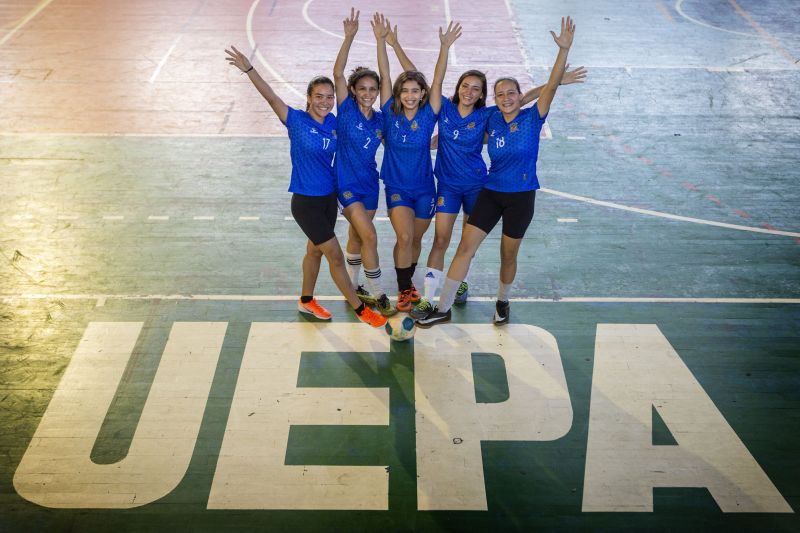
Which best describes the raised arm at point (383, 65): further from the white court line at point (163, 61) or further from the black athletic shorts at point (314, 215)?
the white court line at point (163, 61)

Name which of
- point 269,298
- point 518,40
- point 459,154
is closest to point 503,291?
point 459,154

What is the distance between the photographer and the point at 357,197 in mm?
7066

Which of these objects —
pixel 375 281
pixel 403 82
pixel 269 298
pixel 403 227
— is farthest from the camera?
pixel 269 298

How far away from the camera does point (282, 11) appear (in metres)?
16.2

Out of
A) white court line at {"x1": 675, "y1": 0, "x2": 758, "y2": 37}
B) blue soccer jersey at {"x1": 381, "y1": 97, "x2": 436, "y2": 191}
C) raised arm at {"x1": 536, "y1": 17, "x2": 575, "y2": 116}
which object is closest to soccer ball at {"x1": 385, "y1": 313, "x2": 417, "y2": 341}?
blue soccer jersey at {"x1": 381, "y1": 97, "x2": 436, "y2": 191}

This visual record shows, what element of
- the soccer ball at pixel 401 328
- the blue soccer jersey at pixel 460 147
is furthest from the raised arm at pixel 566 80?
the soccer ball at pixel 401 328

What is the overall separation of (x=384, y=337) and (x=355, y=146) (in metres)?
1.79

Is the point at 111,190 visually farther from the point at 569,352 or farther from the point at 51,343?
the point at 569,352

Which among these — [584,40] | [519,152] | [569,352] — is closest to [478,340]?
[569,352]

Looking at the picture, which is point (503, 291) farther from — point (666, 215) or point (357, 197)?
point (666, 215)

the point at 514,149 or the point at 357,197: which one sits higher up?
the point at 514,149

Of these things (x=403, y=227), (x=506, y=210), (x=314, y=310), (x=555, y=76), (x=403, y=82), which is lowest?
(x=314, y=310)

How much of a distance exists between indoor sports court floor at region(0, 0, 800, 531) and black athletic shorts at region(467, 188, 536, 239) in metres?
1.03

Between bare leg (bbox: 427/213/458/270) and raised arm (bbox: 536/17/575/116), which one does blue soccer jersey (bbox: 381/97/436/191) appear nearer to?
bare leg (bbox: 427/213/458/270)
